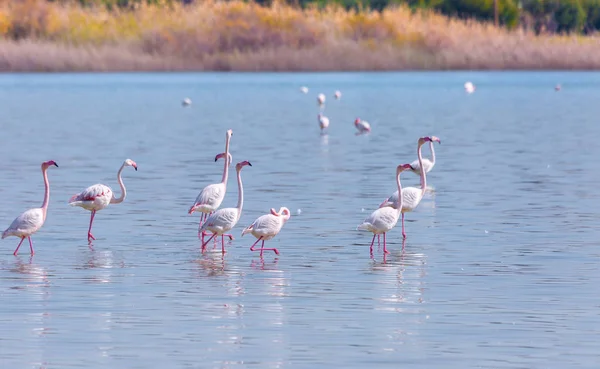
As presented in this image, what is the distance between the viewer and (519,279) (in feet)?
46.0

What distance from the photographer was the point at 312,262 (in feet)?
50.2

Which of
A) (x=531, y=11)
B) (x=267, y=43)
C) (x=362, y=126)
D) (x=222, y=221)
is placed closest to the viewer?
(x=222, y=221)

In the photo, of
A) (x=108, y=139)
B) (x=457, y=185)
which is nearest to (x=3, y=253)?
(x=457, y=185)

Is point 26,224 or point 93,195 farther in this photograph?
point 93,195

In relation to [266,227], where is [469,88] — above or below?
below

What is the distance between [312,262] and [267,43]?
185ft

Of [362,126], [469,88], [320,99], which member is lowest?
[469,88]

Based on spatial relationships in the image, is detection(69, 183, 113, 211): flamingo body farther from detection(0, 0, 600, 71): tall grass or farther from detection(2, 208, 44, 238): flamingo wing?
detection(0, 0, 600, 71): tall grass

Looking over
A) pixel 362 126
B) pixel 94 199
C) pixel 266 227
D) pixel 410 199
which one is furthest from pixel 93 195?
pixel 362 126

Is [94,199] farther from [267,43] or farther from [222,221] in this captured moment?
[267,43]

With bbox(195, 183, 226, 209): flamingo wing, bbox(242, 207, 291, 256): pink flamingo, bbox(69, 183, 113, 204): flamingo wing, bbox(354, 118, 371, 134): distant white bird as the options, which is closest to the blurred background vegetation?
bbox(354, 118, 371, 134): distant white bird

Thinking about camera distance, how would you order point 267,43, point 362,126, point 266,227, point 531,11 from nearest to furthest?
point 266,227 < point 362,126 < point 267,43 < point 531,11

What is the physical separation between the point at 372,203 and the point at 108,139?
1662 cm

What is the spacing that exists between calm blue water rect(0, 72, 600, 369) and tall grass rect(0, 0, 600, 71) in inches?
1236
